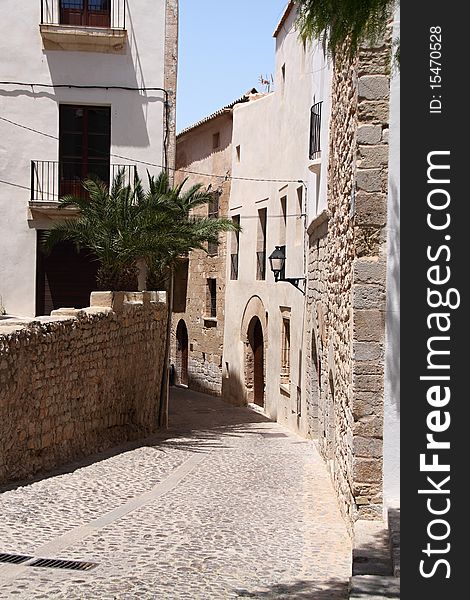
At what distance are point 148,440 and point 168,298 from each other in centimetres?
394

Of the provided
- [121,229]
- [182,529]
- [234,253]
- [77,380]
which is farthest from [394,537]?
[234,253]

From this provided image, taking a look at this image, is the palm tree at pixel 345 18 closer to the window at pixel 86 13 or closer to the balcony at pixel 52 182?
the balcony at pixel 52 182

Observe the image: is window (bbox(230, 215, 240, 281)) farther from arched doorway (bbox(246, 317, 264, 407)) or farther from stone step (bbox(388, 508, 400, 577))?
stone step (bbox(388, 508, 400, 577))

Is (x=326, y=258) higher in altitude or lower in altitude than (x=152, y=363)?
higher

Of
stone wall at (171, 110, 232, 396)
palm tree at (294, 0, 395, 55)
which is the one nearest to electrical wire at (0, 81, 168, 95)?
stone wall at (171, 110, 232, 396)

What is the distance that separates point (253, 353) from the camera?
25438 millimetres

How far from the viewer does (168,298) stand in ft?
61.1

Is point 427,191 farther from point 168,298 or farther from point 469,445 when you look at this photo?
point 168,298

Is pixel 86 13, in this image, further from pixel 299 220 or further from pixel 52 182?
pixel 299 220

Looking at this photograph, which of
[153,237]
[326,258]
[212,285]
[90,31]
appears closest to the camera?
[326,258]

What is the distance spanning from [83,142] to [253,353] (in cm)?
856

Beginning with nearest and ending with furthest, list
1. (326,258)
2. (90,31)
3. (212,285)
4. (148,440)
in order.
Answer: (326,258)
(148,440)
(90,31)
(212,285)

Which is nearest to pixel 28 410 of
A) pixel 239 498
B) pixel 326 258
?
pixel 239 498

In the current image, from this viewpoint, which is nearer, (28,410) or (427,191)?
(427,191)
